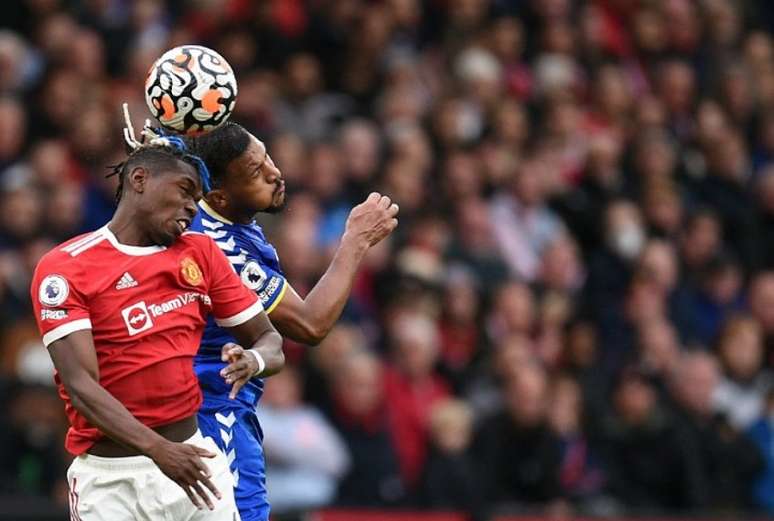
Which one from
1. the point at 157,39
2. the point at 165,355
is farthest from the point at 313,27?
the point at 165,355

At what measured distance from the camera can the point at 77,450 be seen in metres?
5.72

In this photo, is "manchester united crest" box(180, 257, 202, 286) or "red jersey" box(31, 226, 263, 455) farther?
"manchester united crest" box(180, 257, 202, 286)

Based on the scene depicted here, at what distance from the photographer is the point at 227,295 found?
593 centimetres

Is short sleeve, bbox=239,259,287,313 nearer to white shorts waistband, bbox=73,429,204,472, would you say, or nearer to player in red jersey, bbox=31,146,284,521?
player in red jersey, bbox=31,146,284,521

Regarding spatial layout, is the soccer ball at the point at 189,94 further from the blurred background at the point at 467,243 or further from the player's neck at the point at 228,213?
the blurred background at the point at 467,243

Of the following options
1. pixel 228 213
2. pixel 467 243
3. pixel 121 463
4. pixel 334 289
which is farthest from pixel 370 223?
pixel 467 243

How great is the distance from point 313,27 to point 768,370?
4.97 metres

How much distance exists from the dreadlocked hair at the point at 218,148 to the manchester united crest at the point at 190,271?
72cm

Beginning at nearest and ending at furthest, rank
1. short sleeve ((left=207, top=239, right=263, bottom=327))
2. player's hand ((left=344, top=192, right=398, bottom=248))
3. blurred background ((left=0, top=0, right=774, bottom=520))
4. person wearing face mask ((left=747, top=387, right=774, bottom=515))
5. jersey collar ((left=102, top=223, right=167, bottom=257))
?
jersey collar ((left=102, top=223, right=167, bottom=257)), short sleeve ((left=207, top=239, right=263, bottom=327)), player's hand ((left=344, top=192, right=398, bottom=248)), blurred background ((left=0, top=0, right=774, bottom=520)), person wearing face mask ((left=747, top=387, right=774, bottom=515))

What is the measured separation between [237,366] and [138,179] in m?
0.77

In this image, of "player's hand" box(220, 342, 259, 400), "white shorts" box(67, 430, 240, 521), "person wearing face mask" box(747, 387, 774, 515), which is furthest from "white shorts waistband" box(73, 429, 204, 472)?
"person wearing face mask" box(747, 387, 774, 515)

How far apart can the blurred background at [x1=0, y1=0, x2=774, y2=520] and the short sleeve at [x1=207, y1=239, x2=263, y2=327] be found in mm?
3805

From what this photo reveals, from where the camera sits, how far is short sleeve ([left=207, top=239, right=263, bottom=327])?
5.91 metres

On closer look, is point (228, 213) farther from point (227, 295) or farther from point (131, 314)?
point (131, 314)
